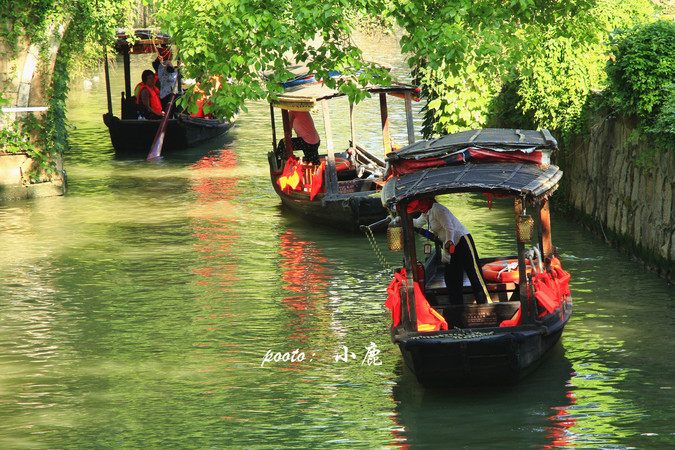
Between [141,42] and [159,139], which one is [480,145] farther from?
[141,42]

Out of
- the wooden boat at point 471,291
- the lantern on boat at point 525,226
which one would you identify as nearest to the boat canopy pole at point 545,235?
the wooden boat at point 471,291

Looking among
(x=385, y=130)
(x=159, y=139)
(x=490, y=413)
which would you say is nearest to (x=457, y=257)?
(x=490, y=413)

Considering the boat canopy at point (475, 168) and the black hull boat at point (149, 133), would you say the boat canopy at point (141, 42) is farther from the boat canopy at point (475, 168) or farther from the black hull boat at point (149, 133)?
the boat canopy at point (475, 168)

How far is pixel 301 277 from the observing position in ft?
39.9

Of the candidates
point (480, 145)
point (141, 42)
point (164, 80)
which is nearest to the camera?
point (480, 145)

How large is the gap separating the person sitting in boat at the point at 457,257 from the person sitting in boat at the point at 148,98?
16.0 m

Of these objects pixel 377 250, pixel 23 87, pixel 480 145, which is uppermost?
pixel 23 87

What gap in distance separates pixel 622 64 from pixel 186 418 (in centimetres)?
706

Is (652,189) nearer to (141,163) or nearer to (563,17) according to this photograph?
(563,17)

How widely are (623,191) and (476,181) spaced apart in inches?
206

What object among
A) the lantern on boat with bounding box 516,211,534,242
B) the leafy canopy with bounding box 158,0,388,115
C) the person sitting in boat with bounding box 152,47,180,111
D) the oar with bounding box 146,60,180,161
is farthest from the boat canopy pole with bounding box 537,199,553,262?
the person sitting in boat with bounding box 152,47,180,111

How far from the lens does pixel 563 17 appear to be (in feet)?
45.3

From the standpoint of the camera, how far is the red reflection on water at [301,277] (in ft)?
34.1

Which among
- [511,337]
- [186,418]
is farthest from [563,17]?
[186,418]
